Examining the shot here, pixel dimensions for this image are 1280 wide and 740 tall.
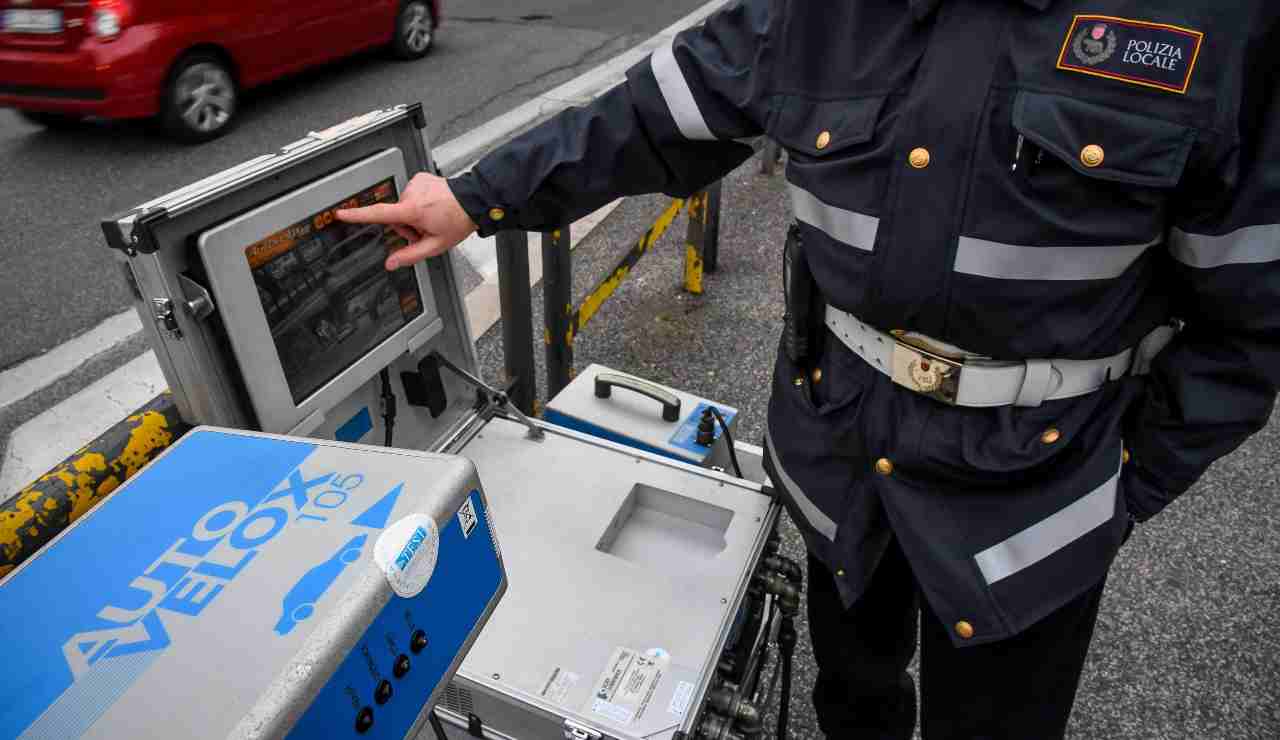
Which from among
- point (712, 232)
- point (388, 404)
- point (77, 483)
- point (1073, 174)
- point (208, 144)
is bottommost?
point (712, 232)

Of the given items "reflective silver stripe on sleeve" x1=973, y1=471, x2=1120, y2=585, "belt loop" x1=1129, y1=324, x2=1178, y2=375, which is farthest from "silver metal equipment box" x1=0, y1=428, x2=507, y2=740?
"belt loop" x1=1129, y1=324, x2=1178, y2=375

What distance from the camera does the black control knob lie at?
2.21ft

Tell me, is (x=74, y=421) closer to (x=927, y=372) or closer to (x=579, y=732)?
(x=579, y=732)

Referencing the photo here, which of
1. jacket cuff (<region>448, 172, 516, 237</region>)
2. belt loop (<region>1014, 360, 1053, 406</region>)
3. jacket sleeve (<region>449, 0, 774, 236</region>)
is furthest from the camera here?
jacket cuff (<region>448, 172, 516, 237</region>)

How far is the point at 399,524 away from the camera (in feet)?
2.41

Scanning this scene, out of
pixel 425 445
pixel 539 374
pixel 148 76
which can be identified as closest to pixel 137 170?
pixel 148 76

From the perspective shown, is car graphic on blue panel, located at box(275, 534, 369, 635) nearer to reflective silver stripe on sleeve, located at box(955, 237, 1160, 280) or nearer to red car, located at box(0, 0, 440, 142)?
reflective silver stripe on sleeve, located at box(955, 237, 1160, 280)

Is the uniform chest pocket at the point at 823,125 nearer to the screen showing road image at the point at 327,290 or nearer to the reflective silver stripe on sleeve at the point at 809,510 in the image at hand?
the reflective silver stripe on sleeve at the point at 809,510

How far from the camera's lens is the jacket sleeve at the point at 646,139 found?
1.35 meters

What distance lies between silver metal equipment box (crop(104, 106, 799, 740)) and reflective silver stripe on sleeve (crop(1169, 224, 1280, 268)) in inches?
33.4

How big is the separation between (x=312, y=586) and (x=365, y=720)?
132 millimetres

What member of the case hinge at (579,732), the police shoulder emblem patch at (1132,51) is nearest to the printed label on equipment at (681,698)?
the case hinge at (579,732)

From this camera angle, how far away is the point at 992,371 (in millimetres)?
1197

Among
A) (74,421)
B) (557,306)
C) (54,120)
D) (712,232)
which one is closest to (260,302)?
(557,306)
